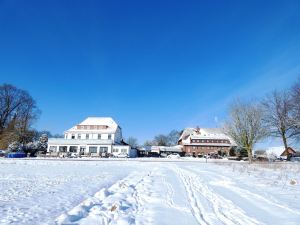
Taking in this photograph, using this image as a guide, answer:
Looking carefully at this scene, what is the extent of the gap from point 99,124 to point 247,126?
41.6 metres

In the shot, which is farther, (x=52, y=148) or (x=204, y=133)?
(x=204, y=133)

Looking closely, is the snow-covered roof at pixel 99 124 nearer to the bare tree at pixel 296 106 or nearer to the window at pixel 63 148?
the window at pixel 63 148

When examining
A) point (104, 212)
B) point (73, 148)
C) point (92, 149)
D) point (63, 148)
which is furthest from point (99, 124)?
point (104, 212)

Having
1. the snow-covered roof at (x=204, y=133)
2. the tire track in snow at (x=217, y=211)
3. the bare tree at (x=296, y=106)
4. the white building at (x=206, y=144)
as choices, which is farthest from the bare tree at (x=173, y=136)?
the tire track in snow at (x=217, y=211)

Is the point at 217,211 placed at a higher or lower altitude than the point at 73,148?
lower

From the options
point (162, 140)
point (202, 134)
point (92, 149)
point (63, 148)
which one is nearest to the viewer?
point (92, 149)

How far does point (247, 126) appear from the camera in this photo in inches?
1655

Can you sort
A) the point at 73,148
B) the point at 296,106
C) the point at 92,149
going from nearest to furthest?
1. the point at 296,106
2. the point at 92,149
3. the point at 73,148

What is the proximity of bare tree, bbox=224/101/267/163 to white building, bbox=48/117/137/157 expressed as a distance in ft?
89.9

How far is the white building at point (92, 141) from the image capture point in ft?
213

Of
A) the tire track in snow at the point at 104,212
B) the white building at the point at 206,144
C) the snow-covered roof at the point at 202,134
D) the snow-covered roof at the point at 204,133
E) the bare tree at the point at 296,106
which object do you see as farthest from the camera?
the snow-covered roof at the point at 204,133

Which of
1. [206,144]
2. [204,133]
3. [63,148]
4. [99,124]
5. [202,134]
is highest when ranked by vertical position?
[99,124]

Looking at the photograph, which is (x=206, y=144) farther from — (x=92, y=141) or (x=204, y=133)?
(x=92, y=141)

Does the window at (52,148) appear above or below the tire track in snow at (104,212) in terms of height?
above
